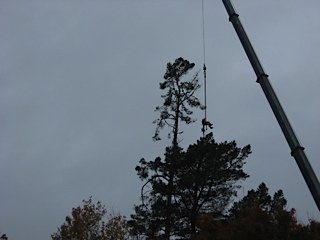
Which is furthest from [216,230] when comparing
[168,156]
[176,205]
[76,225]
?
[76,225]

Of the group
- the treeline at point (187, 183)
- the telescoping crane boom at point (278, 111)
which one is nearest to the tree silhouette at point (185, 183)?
the treeline at point (187, 183)

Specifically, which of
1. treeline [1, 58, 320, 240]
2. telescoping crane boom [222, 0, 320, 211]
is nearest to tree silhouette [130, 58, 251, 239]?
treeline [1, 58, 320, 240]

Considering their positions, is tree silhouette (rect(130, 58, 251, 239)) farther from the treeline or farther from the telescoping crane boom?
the telescoping crane boom

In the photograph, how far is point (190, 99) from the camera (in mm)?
35469

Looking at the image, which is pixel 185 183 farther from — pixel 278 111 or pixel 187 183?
pixel 278 111

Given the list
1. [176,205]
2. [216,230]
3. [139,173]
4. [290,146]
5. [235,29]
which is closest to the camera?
[290,146]

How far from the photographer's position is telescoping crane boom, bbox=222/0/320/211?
14594 mm

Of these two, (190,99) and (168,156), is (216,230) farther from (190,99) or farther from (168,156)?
(190,99)

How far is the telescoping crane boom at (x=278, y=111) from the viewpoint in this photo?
14594mm

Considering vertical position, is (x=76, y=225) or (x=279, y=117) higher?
(x=76, y=225)

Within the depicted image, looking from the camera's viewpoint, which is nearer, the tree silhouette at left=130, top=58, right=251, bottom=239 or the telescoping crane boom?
the telescoping crane boom

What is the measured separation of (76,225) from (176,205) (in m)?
17.1

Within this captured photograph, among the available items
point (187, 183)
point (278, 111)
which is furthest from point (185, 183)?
point (278, 111)

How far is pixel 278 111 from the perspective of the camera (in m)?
16.2
